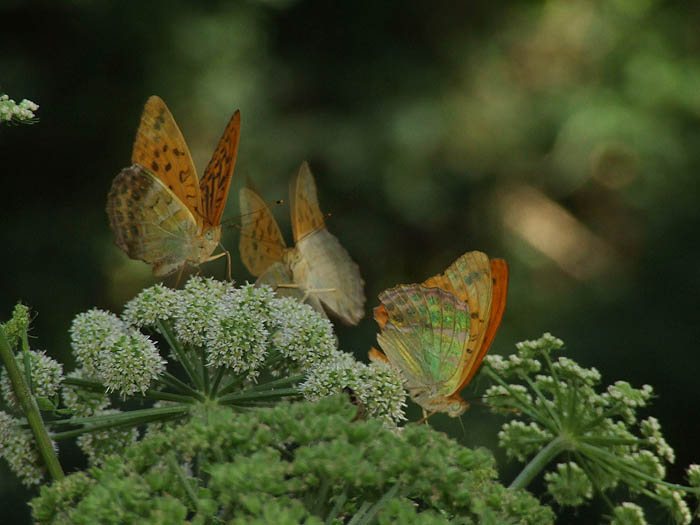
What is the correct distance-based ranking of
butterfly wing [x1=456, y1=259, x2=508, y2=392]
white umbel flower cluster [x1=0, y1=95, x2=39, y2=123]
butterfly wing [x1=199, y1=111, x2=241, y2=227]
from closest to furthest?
white umbel flower cluster [x1=0, y1=95, x2=39, y2=123]
butterfly wing [x1=456, y1=259, x2=508, y2=392]
butterfly wing [x1=199, y1=111, x2=241, y2=227]

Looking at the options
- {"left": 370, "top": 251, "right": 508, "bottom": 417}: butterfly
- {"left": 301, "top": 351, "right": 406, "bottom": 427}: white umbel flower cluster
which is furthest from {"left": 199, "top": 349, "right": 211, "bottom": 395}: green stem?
{"left": 370, "top": 251, "right": 508, "bottom": 417}: butterfly

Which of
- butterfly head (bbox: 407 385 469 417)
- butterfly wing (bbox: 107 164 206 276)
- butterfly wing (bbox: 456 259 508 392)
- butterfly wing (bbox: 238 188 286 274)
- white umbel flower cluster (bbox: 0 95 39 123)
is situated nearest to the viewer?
white umbel flower cluster (bbox: 0 95 39 123)

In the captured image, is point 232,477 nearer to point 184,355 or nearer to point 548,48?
point 184,355

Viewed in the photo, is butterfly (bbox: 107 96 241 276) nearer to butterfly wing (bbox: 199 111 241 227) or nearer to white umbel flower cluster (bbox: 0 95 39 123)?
butterfly wing (bbox: 199 111 241 227)

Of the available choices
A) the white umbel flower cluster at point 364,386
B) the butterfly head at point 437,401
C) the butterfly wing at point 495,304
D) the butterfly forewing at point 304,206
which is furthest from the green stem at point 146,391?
the butterfly forewing at point 304,206

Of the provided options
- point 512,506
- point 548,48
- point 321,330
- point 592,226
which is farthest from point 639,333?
point 512,506

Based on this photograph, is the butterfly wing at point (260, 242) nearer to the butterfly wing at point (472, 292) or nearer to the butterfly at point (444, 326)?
the butterfly at point (444, 326)
